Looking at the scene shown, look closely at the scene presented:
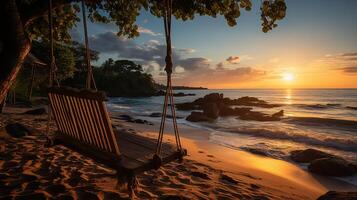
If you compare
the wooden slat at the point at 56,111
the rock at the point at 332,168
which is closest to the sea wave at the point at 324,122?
the rock at the point at 332,168

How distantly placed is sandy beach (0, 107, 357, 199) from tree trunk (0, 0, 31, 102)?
1491 mm

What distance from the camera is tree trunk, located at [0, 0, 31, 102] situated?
407 centimetres

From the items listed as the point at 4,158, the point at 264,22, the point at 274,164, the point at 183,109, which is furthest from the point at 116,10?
the point at 183,109

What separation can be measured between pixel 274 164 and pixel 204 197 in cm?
522

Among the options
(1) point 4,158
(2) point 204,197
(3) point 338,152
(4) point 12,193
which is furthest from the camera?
(3) point 338,152

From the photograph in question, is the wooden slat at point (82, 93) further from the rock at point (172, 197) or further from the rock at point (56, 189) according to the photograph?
the rock at point (172, 197)

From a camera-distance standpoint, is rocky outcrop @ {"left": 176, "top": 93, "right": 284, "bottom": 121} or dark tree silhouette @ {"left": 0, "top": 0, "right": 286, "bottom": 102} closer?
dark tree silhouette @ {"left": 0, "top": 0, "right": 286, "bottom": 102}

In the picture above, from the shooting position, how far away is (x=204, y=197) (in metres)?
4.21

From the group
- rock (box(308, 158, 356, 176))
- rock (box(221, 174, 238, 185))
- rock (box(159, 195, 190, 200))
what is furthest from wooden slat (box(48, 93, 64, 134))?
rock (box(308, 158, 356, 176))

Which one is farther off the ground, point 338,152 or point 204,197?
point 204,197

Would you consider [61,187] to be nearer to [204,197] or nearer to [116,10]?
[204,197]

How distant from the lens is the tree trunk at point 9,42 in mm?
4070

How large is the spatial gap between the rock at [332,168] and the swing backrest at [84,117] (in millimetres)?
6901

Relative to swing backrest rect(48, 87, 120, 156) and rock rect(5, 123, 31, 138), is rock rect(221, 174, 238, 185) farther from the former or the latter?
rock rect(5, 123, 31, 138)
